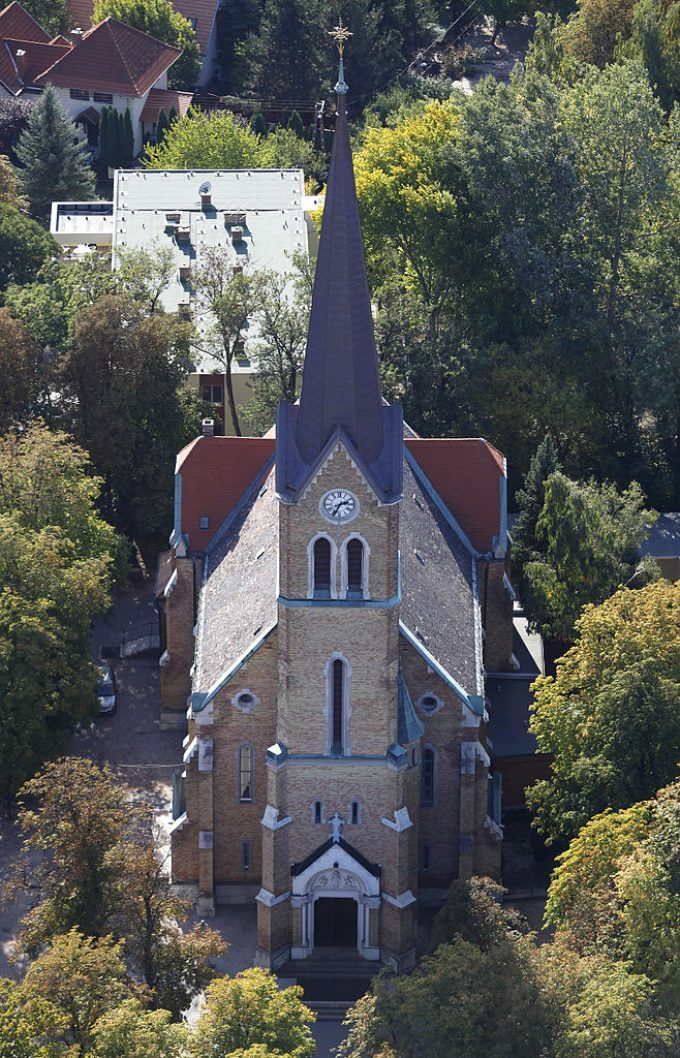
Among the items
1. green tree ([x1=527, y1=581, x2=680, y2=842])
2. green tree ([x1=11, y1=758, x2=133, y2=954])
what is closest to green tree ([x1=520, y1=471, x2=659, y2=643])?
A: green tree ([x1=527, y1=581, x2=680, y2=842])

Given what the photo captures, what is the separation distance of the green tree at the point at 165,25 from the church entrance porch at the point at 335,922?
101868mm

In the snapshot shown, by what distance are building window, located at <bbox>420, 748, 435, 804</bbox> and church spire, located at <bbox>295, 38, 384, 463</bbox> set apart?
1589 cm

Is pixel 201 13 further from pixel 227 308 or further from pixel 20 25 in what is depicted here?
pixel 227 308

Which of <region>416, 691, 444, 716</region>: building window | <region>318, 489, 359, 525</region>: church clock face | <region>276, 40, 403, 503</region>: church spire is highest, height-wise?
<region>276, 40, 403, 503</region>: church spire

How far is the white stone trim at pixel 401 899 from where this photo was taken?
7744 cm

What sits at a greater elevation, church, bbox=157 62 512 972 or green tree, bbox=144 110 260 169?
green tree, bbox=144 110 260 169

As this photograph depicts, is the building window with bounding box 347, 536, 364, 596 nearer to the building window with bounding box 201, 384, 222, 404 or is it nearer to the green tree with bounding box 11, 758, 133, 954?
the green tree with bounding box 11, 758, 133, 954

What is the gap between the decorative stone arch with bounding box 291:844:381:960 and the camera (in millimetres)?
77250

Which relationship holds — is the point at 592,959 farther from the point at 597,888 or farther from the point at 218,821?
the point at 218,821

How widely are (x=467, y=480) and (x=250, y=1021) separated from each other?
30390 mm

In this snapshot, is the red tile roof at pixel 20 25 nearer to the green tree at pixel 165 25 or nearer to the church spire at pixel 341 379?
the green tree at pixel 165 25

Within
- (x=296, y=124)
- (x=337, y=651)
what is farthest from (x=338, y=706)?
(x=296, y=124)

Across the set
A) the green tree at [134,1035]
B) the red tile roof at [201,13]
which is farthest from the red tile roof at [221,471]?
the red tile roof at [201,13]

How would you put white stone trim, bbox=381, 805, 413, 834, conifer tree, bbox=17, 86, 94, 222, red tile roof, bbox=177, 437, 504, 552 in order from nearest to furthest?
white stone trim, bbox=381, 805, 413, 834, red tile roof, bbox=177, 437, 504, 552, conifer tree, bbox=17, 86, 94, 222
